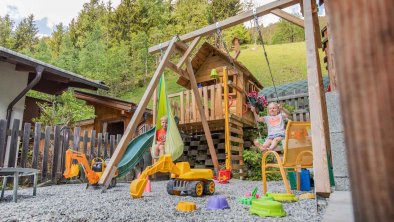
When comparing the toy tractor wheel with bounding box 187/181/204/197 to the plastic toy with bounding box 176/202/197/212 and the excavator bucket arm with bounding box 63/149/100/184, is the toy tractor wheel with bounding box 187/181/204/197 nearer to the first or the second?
the plastic toy with bounding box 176/202/197/212

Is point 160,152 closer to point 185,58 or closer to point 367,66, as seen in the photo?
point 185,58

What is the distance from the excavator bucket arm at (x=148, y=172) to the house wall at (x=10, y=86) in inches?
168

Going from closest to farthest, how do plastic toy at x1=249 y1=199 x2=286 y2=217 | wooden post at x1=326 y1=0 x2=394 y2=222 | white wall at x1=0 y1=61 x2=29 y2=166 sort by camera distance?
wooden post at x1=326 y1=0 x2=394 y2=222 < plastic toy at x1=249 y1=199 x2=286 y2=217 < white wall at x1=0 y1=61 x2=29 y2=166

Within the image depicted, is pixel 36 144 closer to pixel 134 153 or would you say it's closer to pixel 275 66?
pixel 134 153

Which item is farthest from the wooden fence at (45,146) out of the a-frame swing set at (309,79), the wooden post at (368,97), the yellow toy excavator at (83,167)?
the wooden post at (368,97)

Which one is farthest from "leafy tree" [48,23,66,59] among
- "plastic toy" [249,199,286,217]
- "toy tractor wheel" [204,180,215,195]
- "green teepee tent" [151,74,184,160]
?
"plastic toy" [249,199,286,217]

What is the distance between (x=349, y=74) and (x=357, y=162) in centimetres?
9

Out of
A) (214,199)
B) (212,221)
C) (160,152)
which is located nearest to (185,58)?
(160,152)

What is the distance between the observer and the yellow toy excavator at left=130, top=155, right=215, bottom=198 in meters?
3.73

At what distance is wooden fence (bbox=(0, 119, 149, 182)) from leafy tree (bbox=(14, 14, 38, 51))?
1087 inches

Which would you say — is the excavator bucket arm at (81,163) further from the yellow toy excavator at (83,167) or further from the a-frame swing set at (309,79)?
the a-frame swing set at (309,79)

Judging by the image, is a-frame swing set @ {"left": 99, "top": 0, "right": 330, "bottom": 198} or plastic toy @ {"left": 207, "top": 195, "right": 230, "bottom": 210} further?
plastic toy @ {"left": 207, "top": 195, "right": 230, "bottom": 210}

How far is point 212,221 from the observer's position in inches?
86.3

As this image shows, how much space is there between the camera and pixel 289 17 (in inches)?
163
